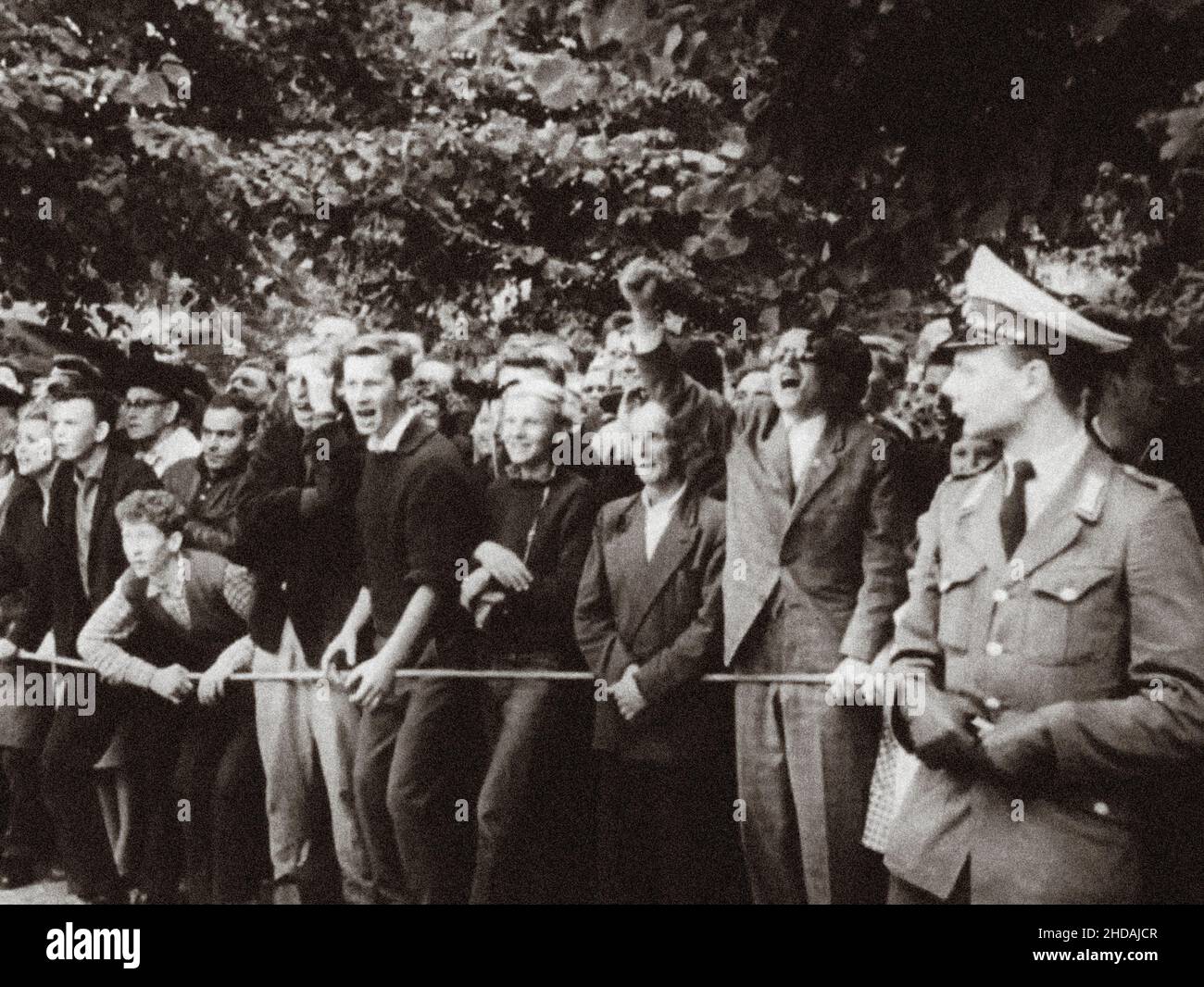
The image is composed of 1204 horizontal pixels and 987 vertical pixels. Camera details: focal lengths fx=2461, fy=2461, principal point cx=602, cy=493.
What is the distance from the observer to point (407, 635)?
8086 mm

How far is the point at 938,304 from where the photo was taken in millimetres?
7754

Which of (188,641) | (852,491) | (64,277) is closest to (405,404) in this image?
(188,641)

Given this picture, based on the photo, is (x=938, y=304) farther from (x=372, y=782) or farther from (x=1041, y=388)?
(x=372, y=782)

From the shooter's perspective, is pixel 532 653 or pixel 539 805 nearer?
pixel 539 805

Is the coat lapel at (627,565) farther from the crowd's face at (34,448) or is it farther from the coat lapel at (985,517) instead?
the crowd's face at (34,448)

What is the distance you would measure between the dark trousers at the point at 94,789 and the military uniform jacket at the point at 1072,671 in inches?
129

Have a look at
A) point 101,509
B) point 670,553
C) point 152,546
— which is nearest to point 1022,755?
point 670,553

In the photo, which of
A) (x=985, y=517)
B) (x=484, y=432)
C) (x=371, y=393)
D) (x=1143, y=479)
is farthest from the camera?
(x=484, y=432)

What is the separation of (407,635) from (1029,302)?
253 cm

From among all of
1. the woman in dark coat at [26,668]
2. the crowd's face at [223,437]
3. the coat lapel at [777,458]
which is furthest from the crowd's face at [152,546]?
the coat lapel at [777,458]

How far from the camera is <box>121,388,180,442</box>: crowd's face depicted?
30.3ft

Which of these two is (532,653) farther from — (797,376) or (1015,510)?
(1015,510)

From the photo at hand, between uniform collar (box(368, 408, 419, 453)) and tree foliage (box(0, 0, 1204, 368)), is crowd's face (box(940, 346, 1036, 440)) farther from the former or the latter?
uniform collar (box(368, 408, 419, 453))
